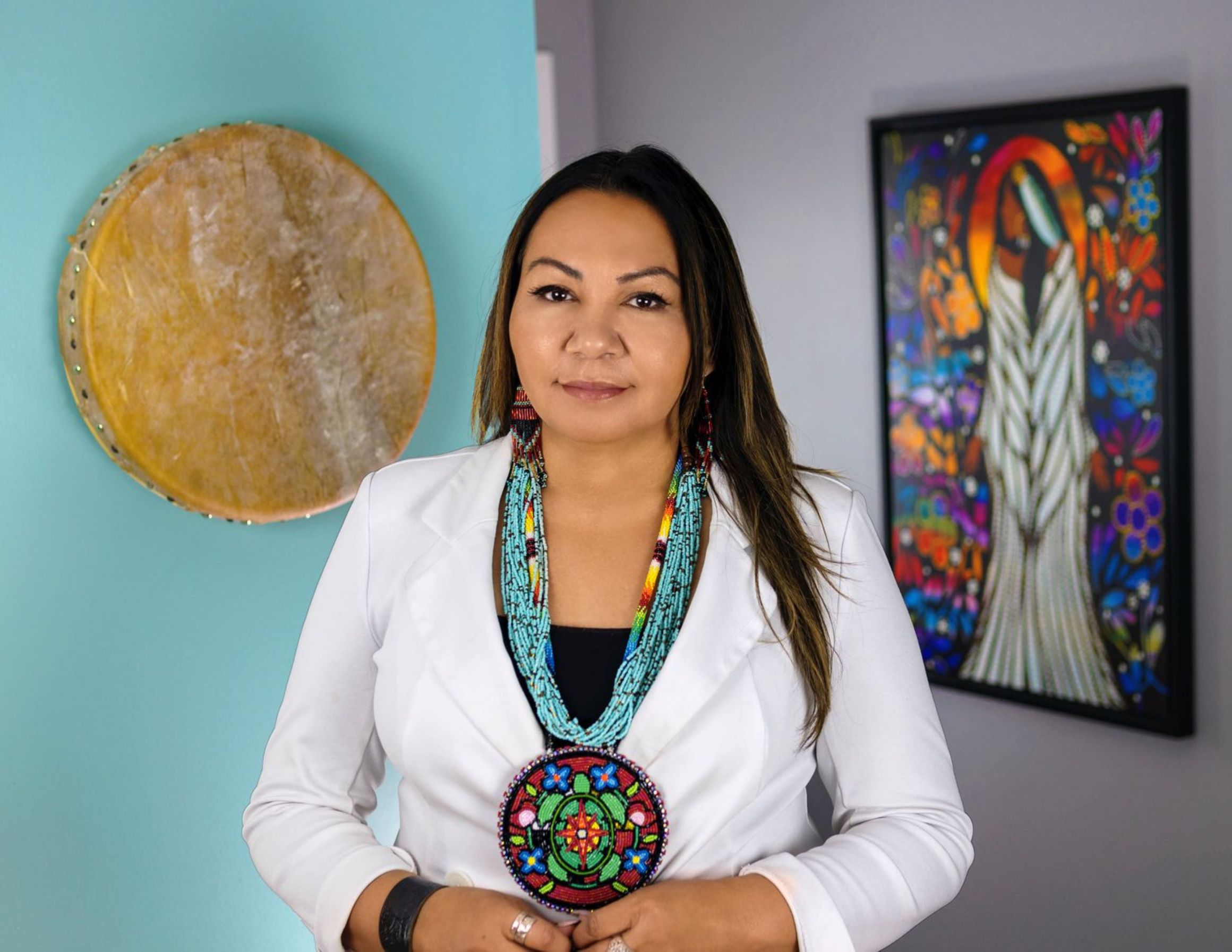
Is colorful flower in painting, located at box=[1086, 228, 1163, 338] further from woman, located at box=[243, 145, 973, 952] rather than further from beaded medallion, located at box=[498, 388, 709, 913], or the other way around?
beaded medallion, located at box=[498, 388, 709, 913]

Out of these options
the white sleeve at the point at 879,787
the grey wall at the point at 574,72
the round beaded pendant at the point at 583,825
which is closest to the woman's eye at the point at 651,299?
the white sleeve at the point at 879,787

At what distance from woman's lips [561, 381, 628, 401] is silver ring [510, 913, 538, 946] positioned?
562 millimetres

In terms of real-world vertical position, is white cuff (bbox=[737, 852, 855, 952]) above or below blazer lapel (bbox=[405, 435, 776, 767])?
below

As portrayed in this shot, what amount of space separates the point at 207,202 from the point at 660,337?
0.87m

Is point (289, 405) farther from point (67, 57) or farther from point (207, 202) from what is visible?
point (67, 57)

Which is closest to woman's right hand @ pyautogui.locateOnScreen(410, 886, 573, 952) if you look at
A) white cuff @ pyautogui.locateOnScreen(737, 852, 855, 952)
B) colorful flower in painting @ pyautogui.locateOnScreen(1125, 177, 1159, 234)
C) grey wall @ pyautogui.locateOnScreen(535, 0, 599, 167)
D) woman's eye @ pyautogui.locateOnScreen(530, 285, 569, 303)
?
white cuff @ pyautogui.locateOnScreen(737, 852, 855, 952)

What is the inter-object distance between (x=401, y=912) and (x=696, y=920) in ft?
1.04

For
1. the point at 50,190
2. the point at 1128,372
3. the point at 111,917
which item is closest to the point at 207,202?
the point at 50,190

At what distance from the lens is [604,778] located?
1.46 m

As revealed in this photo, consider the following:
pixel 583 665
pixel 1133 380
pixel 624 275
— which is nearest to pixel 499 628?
pixel 583 665

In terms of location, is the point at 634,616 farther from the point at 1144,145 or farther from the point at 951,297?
the point at 951,297

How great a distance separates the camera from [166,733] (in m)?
2.08

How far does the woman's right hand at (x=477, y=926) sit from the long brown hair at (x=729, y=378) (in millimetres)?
381

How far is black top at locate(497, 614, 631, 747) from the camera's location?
153 centimetres
